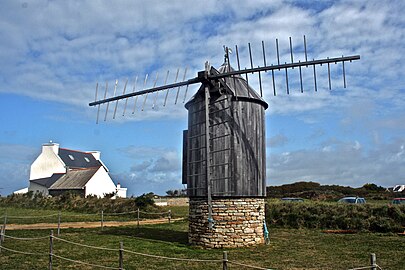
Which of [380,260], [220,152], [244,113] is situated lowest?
[380,260]

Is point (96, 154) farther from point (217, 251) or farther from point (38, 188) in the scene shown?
point (217, 251)

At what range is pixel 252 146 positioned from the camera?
15.3 metres

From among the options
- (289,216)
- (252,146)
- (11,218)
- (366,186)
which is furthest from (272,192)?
(252,146)

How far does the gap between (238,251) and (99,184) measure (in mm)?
32713

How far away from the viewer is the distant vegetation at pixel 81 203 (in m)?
32.6

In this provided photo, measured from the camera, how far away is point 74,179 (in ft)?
146

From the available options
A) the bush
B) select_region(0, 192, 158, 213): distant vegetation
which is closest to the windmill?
the bush

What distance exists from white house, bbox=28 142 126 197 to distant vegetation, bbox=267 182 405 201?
18.3m

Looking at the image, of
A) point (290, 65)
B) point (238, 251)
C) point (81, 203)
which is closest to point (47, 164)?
point (81, 203)

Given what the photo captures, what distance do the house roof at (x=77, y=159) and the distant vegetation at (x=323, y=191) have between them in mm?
23454

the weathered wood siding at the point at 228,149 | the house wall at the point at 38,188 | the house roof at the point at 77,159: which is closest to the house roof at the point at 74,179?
the house wall at the point at 38,188

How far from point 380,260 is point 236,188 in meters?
5.05

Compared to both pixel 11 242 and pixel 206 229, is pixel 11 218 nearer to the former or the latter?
pixel 11 242

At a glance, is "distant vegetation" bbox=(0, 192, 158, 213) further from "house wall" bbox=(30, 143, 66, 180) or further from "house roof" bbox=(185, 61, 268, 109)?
"house roof" bbox=(185, 61, 268, 109)
